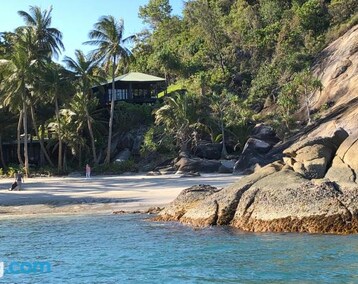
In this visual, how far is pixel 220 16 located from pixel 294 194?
2283 inches

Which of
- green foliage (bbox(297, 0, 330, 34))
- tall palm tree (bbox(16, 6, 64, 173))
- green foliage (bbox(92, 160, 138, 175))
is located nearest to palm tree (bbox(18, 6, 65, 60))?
tall palm tree (bbox(16, 6, 64, 173))

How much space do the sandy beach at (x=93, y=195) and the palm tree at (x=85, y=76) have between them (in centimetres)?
1120

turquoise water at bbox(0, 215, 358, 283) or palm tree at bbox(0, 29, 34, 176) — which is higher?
palm tree at bbox(0, 29, 34, 176)

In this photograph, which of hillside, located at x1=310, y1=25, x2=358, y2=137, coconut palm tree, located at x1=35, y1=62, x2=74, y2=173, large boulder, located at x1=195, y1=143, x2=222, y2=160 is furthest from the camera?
large boulder, located at x1=195, y1=143, x2=222, y2=160

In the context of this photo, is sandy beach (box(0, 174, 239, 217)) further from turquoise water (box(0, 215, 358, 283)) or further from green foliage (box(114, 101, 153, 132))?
green foliage (box(114, 101, 153, 132))

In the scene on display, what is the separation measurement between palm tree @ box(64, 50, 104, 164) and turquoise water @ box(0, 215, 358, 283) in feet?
96.8

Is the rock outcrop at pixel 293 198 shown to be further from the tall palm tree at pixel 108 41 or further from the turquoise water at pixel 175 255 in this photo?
the tall palm tree at pixel 108 41

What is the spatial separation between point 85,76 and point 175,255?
1476 inches

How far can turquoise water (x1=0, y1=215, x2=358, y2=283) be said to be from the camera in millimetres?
11758

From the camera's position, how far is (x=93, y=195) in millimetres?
29609

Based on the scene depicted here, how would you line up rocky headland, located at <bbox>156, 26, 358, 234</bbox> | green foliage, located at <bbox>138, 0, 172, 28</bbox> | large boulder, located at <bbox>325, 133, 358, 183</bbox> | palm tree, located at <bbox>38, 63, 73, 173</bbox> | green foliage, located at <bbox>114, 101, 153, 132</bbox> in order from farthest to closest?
green foliage, located at <bbox>138, 0, 172, 28</bbox>
green foliage, located at <bbox>114, 101, 153, 132</bbox>
palm tree, located at <bbox>38, 63, 73, 173</bbox>
large boulder, located at <bbox>325, 133, 358, 183</bbox>
rocky headland, located at <bbox>156, 26, 358, 234</bbox>

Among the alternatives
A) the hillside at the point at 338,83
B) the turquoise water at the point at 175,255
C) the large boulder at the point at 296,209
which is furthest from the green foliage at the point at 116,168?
the large boulder at the point at 296,209

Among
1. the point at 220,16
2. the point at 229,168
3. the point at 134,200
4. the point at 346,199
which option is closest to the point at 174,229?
the point at 346,199

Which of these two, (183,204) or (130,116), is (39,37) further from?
(183,204)
